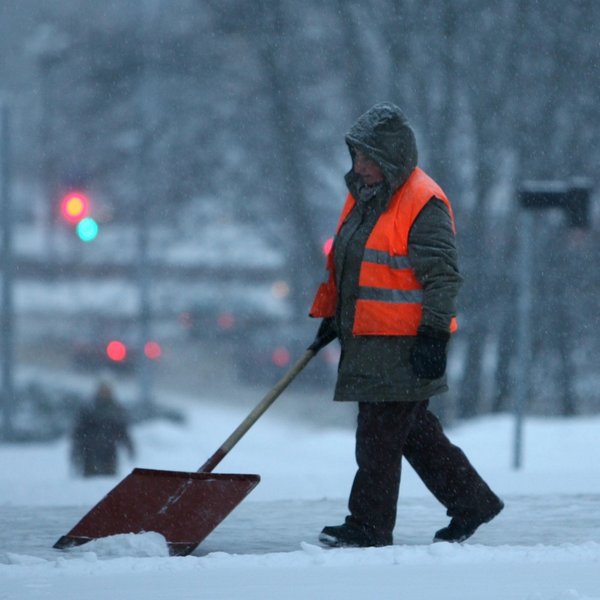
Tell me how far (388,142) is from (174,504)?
1.48 meters

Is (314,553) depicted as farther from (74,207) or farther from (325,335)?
(74,207)

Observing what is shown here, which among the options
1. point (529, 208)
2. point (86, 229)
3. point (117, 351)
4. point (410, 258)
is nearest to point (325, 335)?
point (410, 258)

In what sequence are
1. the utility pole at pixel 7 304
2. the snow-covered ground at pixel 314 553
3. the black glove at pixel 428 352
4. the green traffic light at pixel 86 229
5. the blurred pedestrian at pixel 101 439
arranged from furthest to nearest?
1. the utility pole at pixel 7 304
2. the green traffic light at pixel 86 229
3. the blurred pedestrian at pixel 101 439
4. the black glove at pixel 428 352
5. the snow-covered ground at pixel 314 553

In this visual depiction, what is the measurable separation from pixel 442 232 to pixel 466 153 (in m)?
14.3

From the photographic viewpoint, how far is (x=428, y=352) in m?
4.91

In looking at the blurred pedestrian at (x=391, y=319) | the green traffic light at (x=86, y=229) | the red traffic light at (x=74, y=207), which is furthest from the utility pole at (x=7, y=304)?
the blurred pedestrian at (x=391, y=319)

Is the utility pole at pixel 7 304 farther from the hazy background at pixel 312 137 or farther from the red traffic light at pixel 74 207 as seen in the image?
the red traffic light at pixel 74 207

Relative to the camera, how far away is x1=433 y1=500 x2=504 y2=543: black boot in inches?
207

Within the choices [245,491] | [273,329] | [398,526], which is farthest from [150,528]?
[273,329]

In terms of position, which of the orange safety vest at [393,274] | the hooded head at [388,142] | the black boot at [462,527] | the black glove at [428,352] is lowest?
the black boot at [462,527]

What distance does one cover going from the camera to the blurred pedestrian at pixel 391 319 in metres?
4.95

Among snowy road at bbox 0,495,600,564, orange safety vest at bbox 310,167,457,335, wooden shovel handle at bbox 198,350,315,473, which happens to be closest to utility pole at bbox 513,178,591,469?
snowy road at bbox 0,495,600,564

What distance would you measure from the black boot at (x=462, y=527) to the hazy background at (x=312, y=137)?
12.2m

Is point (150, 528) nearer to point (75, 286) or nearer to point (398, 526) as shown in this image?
point (398, 526)
